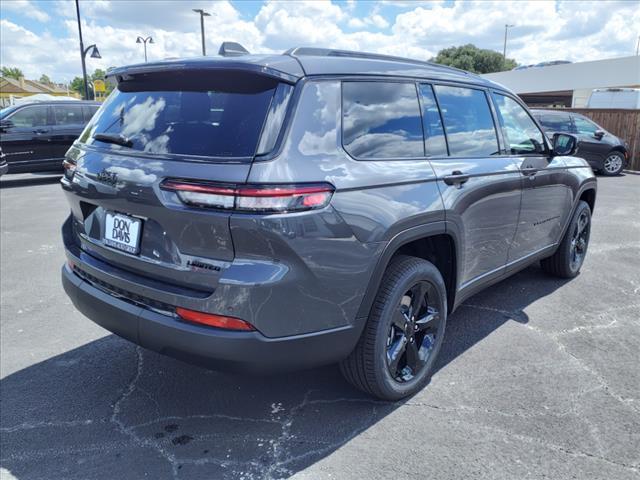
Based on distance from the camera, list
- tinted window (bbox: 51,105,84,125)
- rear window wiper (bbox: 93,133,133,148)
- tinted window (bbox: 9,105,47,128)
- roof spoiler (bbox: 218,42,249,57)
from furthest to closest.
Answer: tinted window (bbox: 51,105,84,125)
tinted window (bbox: 9,105,47,128)
roof spoiler (bbox: 218,42,249,57)
rear window wiper (bbox: 93,133,133,148)

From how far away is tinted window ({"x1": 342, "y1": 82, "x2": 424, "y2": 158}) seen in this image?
2598 millimetres

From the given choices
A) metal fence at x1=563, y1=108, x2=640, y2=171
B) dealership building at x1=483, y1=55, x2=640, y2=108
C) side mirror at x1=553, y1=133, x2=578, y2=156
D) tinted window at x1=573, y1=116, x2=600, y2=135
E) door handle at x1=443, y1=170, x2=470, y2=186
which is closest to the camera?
door handle at x1=443, y1=170, x2=470, y2=186

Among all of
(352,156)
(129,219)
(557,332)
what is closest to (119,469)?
(129,219)

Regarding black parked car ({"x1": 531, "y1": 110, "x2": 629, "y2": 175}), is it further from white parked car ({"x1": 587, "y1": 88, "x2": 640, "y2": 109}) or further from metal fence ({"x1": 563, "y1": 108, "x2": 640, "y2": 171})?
white parked car ({"x1": 587, "y1": 88, "x2": 640, "y2": 109})

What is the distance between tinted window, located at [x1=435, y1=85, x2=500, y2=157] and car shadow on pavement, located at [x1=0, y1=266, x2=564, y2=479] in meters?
1.37

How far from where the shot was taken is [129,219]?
8.34ft

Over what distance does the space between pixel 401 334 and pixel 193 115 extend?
1.60m

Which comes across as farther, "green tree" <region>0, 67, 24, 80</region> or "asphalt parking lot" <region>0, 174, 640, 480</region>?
"green tree" <region>0, 67, 24, 80</region>

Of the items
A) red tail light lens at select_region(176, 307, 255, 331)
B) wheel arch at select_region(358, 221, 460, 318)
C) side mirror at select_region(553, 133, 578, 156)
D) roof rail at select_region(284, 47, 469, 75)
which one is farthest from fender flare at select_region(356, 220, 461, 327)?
side mirror at select_region(553, 133, 578, 156)

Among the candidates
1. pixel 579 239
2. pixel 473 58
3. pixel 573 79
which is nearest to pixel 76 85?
pixel 473 58

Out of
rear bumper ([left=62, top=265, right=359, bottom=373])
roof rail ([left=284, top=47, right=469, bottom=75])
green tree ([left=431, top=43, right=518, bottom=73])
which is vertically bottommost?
rear bumper ([left=62, top=265, right=359, bottom=373])

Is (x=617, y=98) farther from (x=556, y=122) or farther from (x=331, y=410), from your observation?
(x=331, y=410)

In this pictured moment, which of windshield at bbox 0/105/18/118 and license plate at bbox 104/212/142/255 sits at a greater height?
windshield at bbox 0/105/18/118

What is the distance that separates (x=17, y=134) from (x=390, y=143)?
1078 cm
